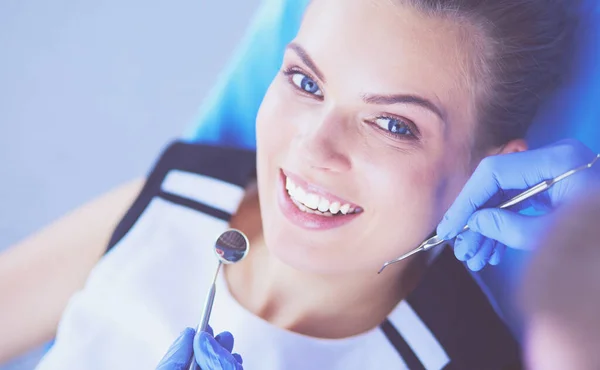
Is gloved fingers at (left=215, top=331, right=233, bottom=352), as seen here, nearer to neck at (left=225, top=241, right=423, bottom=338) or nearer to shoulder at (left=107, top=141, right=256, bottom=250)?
neck at (left=225, top=241, right=423, bottom=338)

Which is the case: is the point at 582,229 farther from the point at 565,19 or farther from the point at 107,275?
the point at 107,275

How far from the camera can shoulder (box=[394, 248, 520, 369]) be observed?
38.0 inches

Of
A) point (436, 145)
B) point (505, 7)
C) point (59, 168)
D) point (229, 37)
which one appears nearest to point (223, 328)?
point (436, 145)

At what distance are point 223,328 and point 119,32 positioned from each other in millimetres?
1080

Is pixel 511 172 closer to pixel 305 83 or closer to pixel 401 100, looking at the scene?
pixel 401 100

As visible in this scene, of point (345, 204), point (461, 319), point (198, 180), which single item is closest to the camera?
point (345, 204)

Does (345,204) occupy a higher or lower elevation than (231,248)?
higher

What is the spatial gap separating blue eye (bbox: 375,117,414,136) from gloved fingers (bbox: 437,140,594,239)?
4.2 inches

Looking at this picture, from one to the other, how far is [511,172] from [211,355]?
17.0 inches

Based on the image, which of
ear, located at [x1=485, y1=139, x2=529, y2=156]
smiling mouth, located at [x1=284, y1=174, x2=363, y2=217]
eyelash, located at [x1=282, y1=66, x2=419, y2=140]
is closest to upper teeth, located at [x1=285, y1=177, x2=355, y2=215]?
smiling mouth, located at [x1=284, y1=174, x2=363, y2=217]

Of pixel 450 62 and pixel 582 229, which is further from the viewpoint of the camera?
pixel 450 62

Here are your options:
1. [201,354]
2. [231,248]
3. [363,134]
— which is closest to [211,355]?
[201,354]

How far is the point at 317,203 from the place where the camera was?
0.90 meters

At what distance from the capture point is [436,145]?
0.84 metres
